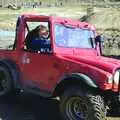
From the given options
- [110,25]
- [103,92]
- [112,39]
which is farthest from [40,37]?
[110,25]

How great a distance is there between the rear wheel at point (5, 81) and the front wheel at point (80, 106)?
1.74 metres

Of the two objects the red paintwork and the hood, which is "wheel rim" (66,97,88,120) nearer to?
the red paintwork

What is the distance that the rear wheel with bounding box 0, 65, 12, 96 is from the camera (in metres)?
10.6

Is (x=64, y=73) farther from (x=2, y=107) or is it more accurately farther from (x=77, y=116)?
(x=2, y=107)

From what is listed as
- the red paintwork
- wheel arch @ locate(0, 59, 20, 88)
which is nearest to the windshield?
the red paintwork

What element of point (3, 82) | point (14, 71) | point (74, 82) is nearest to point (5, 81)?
point (3, 82)

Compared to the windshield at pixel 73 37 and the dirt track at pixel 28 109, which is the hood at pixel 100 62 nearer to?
the windshield at pixel 73 37

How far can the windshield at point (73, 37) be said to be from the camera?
390 inches

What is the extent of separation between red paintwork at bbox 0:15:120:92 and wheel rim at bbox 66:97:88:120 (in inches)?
19.1

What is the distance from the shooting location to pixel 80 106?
902 centimetres

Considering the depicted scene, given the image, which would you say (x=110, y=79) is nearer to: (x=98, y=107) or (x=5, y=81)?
(x=98, y=107)

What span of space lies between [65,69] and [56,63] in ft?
0.86

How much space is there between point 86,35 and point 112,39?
18.0m

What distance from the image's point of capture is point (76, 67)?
916cm
